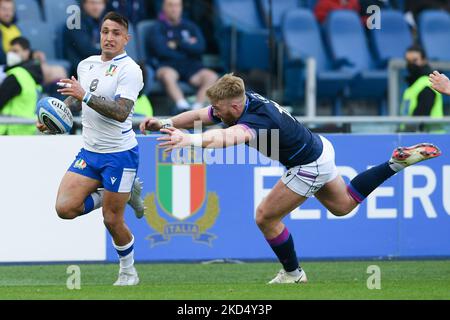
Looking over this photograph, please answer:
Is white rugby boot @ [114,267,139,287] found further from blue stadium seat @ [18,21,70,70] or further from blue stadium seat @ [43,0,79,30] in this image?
blue stadium seat @ [43,0,79,30]

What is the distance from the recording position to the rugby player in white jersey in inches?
406

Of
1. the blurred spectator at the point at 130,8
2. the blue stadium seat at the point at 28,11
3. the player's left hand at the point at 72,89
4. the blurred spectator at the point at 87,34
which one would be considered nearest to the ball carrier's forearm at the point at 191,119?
the player's left hand at the point at 72,89

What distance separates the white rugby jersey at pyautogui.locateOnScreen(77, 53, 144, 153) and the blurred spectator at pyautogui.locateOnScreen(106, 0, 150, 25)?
6189 millimetres

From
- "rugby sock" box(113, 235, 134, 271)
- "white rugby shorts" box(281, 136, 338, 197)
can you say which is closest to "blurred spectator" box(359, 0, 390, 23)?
"white rugby shorts" box(281, 136, 338, 197)

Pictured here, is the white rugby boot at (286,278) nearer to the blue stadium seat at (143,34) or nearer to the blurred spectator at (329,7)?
the blue stadium seat at (143,34)

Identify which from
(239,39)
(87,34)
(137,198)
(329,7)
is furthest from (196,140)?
(329,7)

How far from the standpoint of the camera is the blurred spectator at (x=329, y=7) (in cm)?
1864

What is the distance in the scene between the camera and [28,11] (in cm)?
1686

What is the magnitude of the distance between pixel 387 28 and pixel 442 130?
5672mm

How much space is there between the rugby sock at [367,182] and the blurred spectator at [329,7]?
799 cm

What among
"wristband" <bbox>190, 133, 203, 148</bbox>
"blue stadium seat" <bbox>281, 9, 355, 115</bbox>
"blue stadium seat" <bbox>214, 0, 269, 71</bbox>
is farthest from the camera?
"blue stadium seat" <bbox>214, 0, 269, 71</bbox>

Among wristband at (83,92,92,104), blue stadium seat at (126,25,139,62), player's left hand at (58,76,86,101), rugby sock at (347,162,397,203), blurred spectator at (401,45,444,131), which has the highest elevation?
blue stadium seat at (126,25,139,62)

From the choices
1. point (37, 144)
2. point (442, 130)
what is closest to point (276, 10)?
point (442, 130)

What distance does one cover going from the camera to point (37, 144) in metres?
12.4
